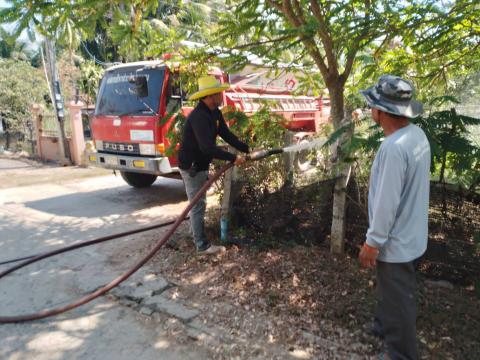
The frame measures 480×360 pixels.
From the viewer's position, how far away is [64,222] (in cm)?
612

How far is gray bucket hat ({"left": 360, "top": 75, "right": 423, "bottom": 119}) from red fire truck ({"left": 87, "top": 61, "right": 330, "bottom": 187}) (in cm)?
370

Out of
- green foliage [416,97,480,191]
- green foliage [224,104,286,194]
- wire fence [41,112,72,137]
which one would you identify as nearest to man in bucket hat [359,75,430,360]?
green foliage [416,97,480,191]

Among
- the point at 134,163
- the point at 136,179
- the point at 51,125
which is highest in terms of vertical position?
the point at 51,125

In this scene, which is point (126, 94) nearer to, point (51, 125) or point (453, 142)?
point (453, 142)

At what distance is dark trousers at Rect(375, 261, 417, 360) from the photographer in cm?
228

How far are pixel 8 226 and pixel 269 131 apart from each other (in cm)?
445

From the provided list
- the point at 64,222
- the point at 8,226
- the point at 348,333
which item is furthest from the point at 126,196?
the point at 348,333

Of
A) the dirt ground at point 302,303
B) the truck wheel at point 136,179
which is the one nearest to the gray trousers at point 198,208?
the dirt ground at point 302,303

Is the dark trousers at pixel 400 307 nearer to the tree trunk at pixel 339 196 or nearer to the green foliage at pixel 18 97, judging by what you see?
the tree trunk at pixel 339 196

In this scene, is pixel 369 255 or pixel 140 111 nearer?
pixel 369 255

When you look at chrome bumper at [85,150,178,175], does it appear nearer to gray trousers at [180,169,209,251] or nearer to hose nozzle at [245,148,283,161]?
gray trousers at [180,169,209,251]

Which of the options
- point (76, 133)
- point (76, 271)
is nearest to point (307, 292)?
point (76, 271)

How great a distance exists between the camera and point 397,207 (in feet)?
7.09

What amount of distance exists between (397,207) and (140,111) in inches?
215
